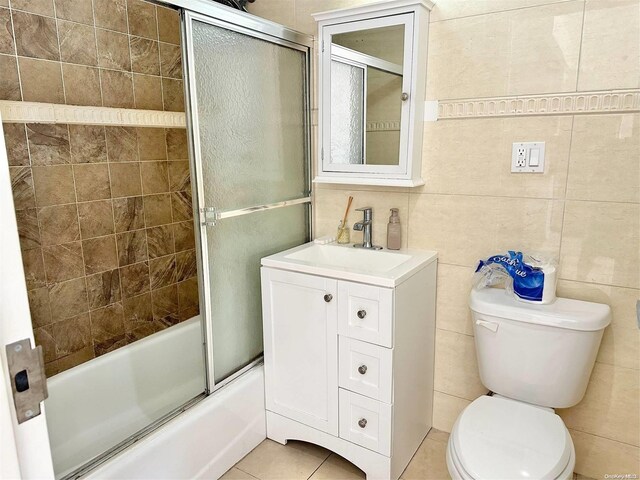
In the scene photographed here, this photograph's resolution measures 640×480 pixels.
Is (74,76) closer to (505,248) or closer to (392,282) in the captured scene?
(392,282)

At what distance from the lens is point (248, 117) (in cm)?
186

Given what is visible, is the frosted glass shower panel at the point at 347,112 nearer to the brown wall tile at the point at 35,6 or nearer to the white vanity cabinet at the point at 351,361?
the white vanity cabinet at the point at 351,361

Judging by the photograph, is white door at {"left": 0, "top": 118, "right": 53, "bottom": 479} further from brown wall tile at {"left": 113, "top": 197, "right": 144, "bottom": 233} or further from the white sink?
brown wall tile at {"left": 113, "top": 197, "right": 144, "bottom": 233}

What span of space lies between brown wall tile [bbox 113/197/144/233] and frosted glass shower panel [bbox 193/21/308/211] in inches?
29.5

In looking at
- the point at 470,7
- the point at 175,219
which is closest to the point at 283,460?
the point at 175,219

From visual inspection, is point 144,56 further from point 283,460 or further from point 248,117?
point 283,460

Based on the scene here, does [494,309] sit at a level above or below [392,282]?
below

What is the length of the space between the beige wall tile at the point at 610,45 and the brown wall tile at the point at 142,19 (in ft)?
6.25

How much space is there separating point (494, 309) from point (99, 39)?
203cm

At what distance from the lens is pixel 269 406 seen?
79.7 inches

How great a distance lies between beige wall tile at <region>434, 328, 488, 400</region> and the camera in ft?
6.40

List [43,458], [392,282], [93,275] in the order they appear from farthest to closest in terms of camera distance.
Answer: [93,275], [392,282], [43,458]

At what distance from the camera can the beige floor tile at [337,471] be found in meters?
1.83

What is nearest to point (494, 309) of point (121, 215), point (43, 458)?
point (43, 458)
